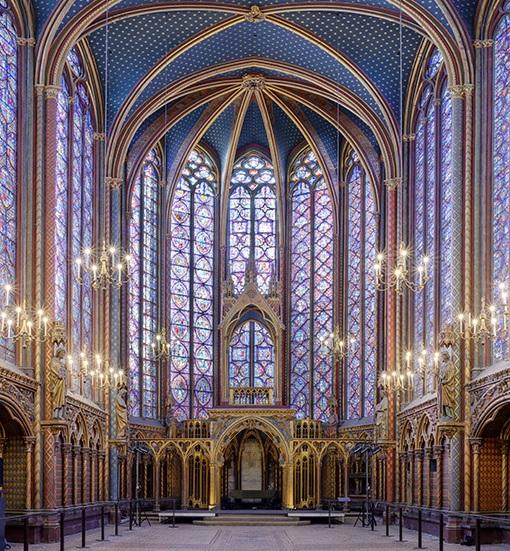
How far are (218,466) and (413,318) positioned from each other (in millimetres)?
10239

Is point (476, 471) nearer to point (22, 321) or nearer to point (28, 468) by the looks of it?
point (28, 468)

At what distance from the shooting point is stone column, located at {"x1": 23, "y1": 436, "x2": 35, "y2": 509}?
96.3 ft

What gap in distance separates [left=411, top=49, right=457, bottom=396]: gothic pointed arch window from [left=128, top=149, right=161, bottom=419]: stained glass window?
502 inches

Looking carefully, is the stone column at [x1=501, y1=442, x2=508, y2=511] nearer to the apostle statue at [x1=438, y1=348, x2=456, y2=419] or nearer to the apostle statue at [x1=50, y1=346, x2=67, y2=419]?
the apostle statue at [x1=438, y1=348, x2=456, y2=419]

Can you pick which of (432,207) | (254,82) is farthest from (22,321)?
(254,82)

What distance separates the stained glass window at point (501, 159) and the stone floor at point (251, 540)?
19.3ft

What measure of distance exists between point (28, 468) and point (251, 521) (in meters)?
12.2

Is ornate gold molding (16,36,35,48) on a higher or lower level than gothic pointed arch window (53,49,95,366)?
higher

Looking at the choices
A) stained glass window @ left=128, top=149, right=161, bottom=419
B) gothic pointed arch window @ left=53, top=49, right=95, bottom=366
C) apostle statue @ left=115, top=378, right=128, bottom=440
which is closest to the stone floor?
apostle statue @ left=115, top=378, right=128, bottom=440

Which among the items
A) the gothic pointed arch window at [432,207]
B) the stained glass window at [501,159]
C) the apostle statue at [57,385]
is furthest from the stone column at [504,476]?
the apostle statue at [57,385]

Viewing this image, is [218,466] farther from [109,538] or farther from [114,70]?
[114,70]

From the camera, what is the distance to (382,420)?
133ft

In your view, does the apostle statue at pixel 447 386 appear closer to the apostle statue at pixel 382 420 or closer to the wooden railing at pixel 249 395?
the apostle statue at pixel 382 420

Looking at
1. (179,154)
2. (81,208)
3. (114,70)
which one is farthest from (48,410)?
(179,154)
